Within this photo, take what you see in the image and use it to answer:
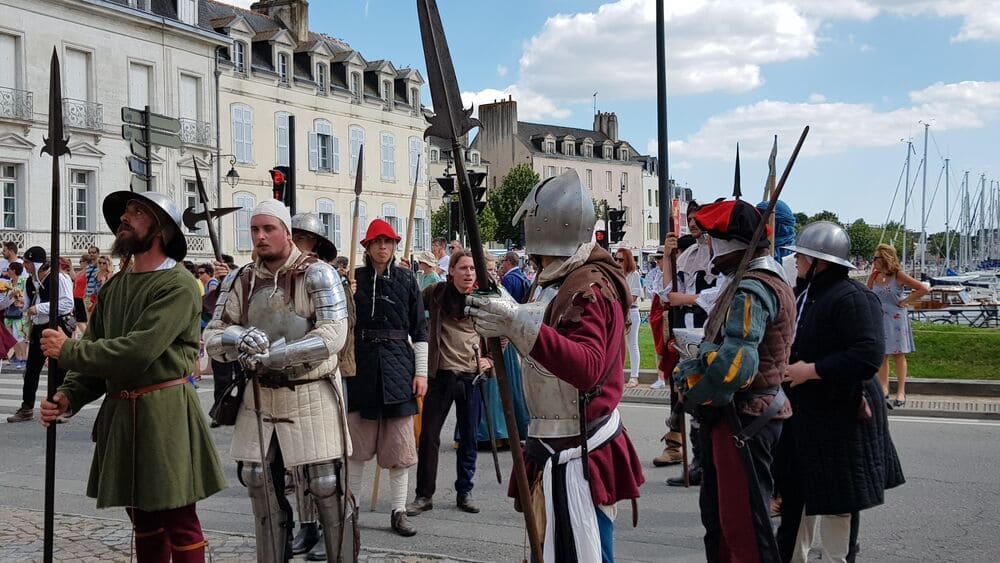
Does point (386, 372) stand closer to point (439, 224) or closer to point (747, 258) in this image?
point (747, 258)

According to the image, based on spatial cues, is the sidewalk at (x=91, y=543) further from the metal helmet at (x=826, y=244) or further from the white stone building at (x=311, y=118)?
the white stone building at (x=311, y=118)

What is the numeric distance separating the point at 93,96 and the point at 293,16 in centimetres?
1137

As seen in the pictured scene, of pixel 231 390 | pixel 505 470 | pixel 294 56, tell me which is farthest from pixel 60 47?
pixel 231 390

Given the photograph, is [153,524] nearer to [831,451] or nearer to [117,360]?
[117,360]

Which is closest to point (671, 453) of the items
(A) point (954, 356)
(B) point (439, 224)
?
(A) point (954, 356)

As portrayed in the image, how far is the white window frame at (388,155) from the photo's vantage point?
4116 cm

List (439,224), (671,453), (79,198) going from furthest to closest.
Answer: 1. (439,224)
2. (79,198)
3. (671,453)

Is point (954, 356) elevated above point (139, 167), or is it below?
below

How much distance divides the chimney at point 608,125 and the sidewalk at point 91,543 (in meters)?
74.2

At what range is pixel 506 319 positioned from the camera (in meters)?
3.06

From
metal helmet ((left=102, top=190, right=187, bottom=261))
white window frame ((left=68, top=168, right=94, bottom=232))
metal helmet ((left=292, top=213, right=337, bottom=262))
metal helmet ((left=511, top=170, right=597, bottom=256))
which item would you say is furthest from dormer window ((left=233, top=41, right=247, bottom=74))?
metal helmet ((left=511, top=170, right=597, bottom=256))

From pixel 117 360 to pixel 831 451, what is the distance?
10.7ft

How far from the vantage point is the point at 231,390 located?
4.78 m

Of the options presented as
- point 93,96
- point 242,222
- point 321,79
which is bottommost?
point 242,222
